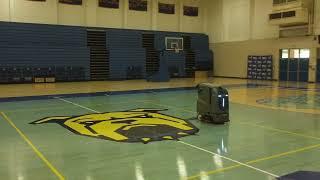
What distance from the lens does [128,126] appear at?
740 cm

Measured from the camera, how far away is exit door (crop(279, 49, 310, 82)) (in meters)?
21.6

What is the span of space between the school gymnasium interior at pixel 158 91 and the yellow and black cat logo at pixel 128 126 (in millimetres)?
28

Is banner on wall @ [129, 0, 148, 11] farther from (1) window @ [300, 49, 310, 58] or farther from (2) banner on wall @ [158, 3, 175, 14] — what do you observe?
(1) window @ [300, 49, 310, 58]

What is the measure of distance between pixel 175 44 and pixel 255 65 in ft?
21.0

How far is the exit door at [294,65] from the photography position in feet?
70.9

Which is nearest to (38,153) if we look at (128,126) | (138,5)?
(128,126)

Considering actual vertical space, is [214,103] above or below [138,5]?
below

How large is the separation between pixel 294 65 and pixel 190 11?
10200mm

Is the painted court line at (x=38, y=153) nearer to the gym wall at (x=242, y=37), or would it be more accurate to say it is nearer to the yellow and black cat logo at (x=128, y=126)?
the yellow and black cat logo at (x=128, y=126)

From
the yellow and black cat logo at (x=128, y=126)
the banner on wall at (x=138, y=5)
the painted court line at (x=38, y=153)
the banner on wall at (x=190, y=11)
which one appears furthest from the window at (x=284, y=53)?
the painted court line at (x=38, y=153)

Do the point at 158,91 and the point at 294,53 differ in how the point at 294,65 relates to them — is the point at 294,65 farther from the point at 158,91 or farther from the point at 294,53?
the point at 158,91

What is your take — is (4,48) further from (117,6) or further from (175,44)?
(175,44)

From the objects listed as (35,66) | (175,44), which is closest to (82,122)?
(35,66)

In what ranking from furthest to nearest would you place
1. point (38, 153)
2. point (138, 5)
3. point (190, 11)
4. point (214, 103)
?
1. point (190, 11)
2. point (138, 5)
3. point (214, 103)
4. point (38, 153)
